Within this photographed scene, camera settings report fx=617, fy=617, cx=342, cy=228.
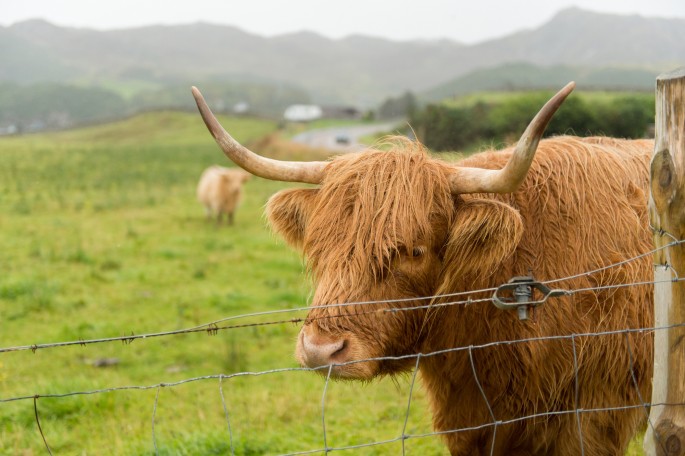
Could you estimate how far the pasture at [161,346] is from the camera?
470cm

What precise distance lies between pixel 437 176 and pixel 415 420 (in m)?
3.04

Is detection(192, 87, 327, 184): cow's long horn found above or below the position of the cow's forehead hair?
above

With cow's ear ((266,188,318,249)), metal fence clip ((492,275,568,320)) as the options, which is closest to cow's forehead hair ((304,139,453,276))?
cow's ear ((266,188,318,249))

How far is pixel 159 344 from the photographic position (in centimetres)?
710

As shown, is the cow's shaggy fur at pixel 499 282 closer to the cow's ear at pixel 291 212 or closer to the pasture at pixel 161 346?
the cow's ear at pixel 291 212

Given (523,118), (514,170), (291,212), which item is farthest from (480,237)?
(523,118)

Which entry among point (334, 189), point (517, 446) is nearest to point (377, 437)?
point (517, 446)

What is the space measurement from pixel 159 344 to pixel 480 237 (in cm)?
528

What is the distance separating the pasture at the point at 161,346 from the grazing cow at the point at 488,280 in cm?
54

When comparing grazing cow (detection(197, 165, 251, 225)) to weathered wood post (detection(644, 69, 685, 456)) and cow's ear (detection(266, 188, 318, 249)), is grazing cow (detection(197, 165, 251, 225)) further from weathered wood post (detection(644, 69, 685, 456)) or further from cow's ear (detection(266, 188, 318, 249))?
weathered wood post (detection(644, 69, 685, 456))

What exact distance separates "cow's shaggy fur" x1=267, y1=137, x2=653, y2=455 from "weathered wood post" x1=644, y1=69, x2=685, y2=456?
509 millimetres

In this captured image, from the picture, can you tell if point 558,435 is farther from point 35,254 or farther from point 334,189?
point 35,254

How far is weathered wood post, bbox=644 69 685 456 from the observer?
2.07m

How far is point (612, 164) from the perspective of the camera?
3320 millimetres
